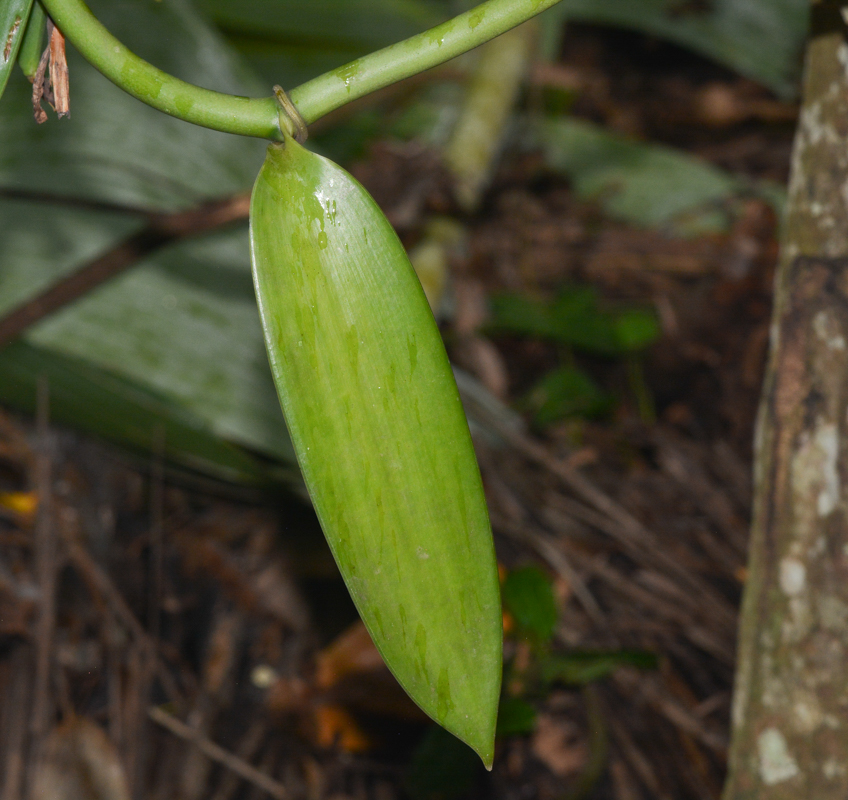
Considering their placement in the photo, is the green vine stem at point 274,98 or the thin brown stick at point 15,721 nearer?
the green vine stem at point 274,98

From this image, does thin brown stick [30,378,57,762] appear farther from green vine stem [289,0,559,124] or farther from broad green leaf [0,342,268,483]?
green vine stem [289,0,559,124]

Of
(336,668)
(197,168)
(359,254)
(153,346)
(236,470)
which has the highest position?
(359,254)

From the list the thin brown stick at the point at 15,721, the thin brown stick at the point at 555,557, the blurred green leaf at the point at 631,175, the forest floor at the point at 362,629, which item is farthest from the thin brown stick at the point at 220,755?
the blurred green leaf at the point at 631,175

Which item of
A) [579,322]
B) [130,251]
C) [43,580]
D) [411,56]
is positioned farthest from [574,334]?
[411,56]

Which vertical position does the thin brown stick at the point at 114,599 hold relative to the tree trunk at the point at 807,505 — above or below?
below

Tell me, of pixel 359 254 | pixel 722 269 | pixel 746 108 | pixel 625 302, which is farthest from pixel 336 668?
pixel 746 108

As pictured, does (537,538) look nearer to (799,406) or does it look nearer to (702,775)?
(702,775)

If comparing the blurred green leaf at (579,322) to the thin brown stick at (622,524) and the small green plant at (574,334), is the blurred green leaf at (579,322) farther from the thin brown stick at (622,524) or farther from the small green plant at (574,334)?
the thin brown stick at (622,524)
